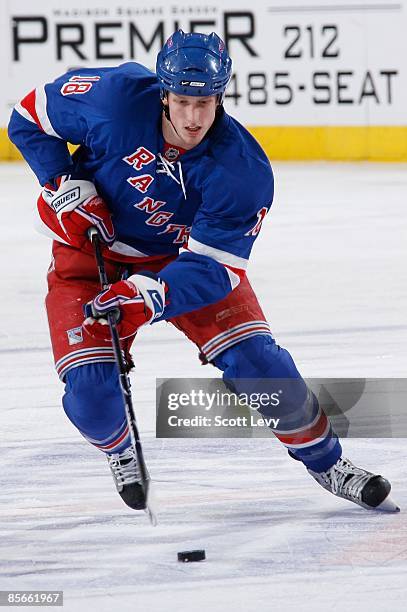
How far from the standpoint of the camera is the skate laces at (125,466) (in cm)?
292

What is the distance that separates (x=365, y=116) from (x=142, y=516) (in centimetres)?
649

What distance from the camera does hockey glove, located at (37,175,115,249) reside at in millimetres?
2932

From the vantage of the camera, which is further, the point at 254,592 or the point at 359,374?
the point at 359,374

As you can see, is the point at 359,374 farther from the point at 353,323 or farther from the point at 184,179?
the point at 184,179

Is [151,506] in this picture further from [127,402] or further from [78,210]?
[78,210]

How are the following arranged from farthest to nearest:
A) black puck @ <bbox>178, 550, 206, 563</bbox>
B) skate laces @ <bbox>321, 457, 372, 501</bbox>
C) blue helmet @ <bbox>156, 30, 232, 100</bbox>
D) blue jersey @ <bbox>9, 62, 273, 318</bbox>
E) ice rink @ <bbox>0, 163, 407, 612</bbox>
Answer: skate laces @ <bbox>321, 457, 372, 501</bbox> → blue jersey @ <bbox>9, 62, 273, 318</bbox> → blue helmet @ <bbox>156, 30, 232, 100</bbox> → black puck @ <bbox>178, 550, 206, 563</bbox> → ice rink @ <bbox>0, 163, 407, 612</bbox>

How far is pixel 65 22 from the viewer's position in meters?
9.29

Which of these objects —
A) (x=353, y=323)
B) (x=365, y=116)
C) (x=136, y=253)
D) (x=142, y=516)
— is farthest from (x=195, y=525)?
(x=365, y=116)

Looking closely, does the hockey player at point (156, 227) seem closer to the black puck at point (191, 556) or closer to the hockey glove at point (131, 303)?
the hockey glove at point (131, 303)

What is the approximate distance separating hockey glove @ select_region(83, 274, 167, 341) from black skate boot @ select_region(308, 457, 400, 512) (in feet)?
1.98

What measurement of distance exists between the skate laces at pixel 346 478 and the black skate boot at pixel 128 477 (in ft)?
1.47

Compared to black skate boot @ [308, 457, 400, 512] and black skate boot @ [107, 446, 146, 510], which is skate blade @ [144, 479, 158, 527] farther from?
black skate boot @ [308, 457, 400, 512]

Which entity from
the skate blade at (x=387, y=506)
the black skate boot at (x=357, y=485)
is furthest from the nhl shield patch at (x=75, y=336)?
the skate blade at (x=387, y=506)
